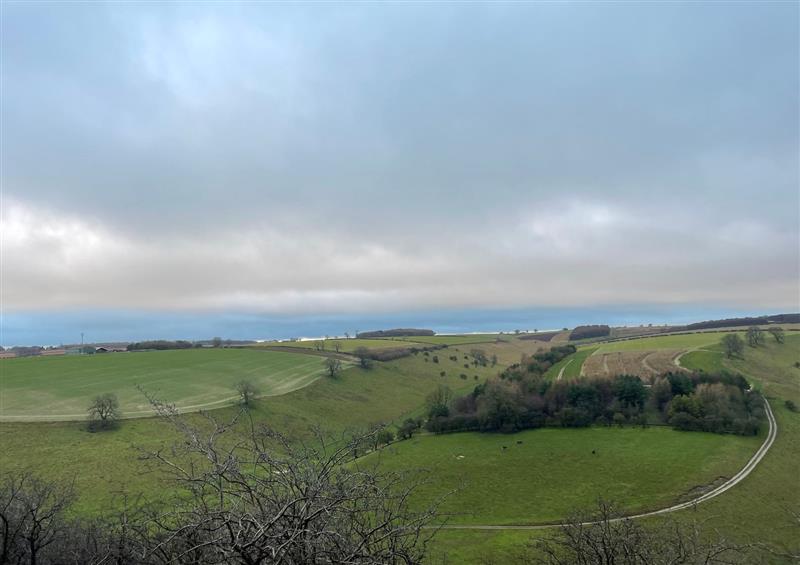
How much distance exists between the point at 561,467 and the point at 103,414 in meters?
52.8

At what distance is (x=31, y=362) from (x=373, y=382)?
213 ft

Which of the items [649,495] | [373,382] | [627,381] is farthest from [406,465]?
[373,382]

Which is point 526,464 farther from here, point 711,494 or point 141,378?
point 141,378

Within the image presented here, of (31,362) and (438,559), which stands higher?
(31,362)

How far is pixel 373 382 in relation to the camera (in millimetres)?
97500

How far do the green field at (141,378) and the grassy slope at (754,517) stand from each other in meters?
36.6

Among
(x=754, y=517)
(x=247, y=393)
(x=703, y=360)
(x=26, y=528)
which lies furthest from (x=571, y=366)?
(x=26, y=528)

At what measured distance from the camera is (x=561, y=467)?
49781 millimetres

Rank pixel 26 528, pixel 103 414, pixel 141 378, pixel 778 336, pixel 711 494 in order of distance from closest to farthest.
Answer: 1. pixel 26 528
2. pixel 711 494
3. pixel 103 414
4. pixel 141 378
5. pixel 778 336

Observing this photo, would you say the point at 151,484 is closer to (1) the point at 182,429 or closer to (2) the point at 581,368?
(1) the point at 182,429

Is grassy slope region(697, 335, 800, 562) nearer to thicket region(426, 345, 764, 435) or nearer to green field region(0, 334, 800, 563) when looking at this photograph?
green field region(0, 334, 800, 563)

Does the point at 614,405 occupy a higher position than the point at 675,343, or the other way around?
the point at 675,343

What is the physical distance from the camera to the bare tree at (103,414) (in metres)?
53.1

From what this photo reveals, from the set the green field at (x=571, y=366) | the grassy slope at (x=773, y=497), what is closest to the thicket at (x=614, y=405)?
the grassy slope at (x=773, y=497)
